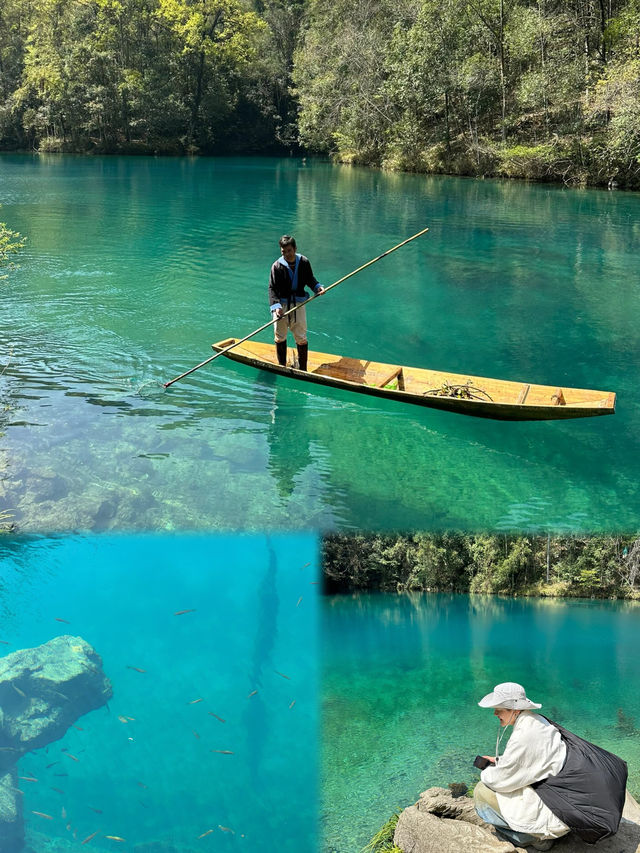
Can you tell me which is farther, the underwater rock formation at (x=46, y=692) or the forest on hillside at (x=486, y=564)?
the forest on hillside at (x=486, y=564)

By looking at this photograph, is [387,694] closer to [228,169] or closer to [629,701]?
[629,701]

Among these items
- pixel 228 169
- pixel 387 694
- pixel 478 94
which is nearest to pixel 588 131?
pixel 478 94

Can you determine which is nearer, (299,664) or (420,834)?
(420,834)

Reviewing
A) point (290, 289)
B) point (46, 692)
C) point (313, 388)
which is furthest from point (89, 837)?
point (313, 388)

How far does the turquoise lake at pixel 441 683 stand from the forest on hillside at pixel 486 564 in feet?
0.79

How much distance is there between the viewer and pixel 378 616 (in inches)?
333

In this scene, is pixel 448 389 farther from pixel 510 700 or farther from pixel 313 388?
pixel 510 700

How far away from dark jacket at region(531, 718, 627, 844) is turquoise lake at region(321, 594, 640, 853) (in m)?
1.79

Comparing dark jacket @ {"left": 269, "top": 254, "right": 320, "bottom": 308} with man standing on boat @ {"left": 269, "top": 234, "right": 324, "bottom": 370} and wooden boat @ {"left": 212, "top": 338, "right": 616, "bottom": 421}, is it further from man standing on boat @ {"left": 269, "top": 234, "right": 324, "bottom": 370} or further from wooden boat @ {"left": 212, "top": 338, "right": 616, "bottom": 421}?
wooden boat @ {"left": 212, "top": 338, "right": 616, "bottom": 421}

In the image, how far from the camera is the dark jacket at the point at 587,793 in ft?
11.4

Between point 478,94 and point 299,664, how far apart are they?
35.6 m

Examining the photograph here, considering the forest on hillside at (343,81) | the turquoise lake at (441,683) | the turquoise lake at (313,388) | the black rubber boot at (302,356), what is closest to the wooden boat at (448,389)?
the black rubber boot at (302,356)

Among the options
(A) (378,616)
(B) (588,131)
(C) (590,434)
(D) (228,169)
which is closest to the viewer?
(A) (378,616)

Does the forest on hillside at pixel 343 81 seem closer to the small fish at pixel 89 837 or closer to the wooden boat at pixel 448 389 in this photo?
the wooden boat at pixel 448 389
